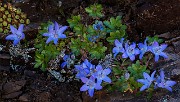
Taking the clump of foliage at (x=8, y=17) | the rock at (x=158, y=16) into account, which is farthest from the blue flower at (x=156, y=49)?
the clump of foliage at (x=8, y=17)

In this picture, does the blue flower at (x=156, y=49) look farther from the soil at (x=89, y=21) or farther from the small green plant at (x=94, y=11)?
the small green plant at (x=94, y=11)

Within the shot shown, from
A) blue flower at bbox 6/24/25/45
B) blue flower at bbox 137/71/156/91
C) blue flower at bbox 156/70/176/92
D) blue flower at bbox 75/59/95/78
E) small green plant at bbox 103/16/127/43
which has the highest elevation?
blue flower at bbox 6/24/25/45

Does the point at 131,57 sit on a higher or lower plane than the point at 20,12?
lower

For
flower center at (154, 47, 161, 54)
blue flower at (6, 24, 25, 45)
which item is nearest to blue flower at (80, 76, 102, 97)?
flower center at (154, 47, 161, 54)

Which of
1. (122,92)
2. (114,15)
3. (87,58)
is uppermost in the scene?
(114,15)

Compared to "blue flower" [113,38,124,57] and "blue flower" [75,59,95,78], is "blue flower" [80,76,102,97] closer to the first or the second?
"blue flower" [75,59,95,78]

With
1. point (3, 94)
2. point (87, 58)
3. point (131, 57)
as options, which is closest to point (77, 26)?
point (87, 58)

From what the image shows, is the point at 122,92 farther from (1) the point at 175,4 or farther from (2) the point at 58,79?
(1) the point at 175,4
